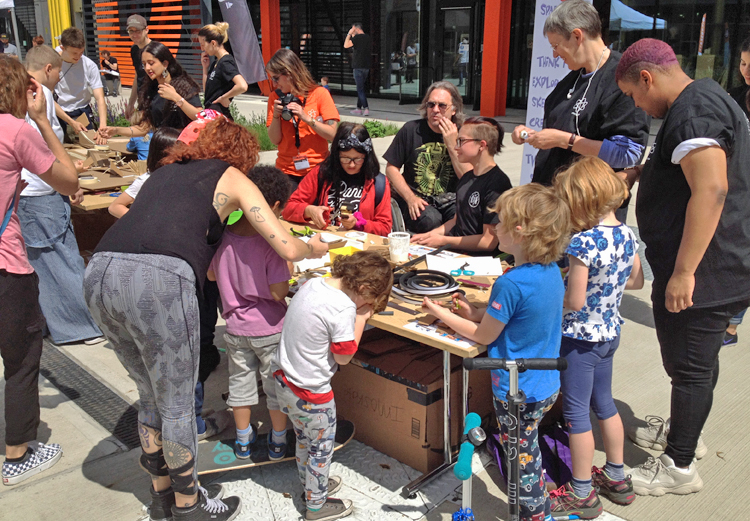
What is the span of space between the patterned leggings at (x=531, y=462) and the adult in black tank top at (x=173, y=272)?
1098 millimetres

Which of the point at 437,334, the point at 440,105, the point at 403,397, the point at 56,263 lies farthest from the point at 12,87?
the point at 440,105

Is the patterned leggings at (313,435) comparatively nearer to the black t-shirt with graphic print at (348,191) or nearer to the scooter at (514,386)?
the scooter at (514,386)

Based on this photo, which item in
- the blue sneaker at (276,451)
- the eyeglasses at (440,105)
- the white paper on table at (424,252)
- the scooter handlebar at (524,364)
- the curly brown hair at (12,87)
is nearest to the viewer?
the scooter handlebar at (524,364)

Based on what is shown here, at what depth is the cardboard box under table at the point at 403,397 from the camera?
116 inches

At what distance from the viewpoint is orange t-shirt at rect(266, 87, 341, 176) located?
4.84 meters

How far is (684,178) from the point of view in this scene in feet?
8.07

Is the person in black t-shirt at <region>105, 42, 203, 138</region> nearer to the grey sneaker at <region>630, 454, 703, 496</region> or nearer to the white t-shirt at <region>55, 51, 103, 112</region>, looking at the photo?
the white t-shirt at <region>55, 51, 103, 112</region>

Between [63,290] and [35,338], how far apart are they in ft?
5.24

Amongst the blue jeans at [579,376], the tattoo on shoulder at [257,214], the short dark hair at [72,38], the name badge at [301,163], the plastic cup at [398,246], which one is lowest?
the blue jeans at [579,376]

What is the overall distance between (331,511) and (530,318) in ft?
3.90

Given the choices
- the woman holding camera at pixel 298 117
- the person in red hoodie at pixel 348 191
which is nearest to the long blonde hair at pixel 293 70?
the woman holding camera at pixel 298 117

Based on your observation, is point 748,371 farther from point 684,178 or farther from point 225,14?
point 225,14

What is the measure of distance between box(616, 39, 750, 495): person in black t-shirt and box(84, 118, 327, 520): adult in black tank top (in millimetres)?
1495

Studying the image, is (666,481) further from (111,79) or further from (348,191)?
(111,79)
